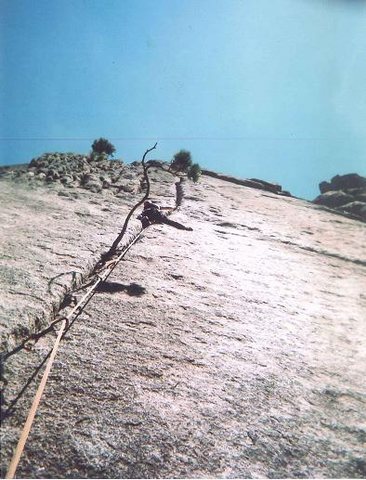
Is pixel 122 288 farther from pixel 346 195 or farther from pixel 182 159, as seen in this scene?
pixel 346 195

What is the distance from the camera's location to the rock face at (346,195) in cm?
1072

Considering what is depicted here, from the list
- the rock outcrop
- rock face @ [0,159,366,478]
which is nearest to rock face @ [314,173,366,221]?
the rock outcrop

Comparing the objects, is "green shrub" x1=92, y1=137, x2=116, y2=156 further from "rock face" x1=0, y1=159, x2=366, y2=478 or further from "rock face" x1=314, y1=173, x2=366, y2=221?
"rock face" x1=314, y1=173, x2=366, y2=221

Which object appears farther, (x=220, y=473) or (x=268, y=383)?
(x=268, y=383)

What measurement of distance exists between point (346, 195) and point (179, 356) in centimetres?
1273

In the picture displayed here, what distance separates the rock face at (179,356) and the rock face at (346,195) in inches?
264

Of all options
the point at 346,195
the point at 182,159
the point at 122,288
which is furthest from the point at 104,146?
→ the point at 346,195

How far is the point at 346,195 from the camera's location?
Answer: 43.1ft

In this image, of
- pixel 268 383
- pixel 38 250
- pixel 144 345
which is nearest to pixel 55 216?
pixel 38 250

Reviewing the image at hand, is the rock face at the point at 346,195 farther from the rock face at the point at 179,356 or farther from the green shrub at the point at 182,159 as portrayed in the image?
the rock face at the point at 179,356

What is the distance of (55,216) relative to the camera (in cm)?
421

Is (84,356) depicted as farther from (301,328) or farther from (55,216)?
(55,216)

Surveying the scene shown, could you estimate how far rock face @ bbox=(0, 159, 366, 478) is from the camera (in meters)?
1.72

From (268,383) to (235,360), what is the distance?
28cm
